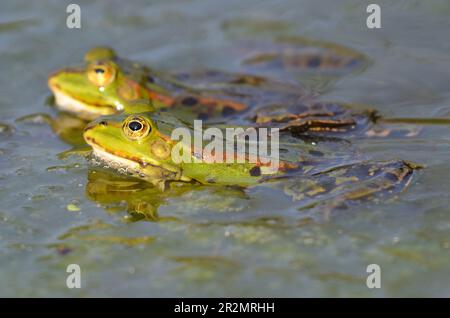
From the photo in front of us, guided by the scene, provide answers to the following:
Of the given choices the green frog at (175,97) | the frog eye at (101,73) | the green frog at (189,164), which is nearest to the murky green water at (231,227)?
the green frog at (189,164)

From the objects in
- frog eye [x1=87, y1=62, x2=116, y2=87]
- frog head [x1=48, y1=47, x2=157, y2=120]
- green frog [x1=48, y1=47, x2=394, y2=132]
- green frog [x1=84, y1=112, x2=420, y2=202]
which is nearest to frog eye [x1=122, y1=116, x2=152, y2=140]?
green frog [x1=84, y1=112, x2=420, y2=202]

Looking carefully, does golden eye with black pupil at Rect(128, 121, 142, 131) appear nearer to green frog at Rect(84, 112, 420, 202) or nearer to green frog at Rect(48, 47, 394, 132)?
green frog at Rect(84, 112, 420, 202)

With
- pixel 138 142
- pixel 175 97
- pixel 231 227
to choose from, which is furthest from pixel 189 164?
pixel 175 97

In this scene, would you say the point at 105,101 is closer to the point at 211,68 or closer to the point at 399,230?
the point at 211,68

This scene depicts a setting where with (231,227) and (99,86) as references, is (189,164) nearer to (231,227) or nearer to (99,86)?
(231,227)

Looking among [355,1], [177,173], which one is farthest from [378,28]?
[177,173]
